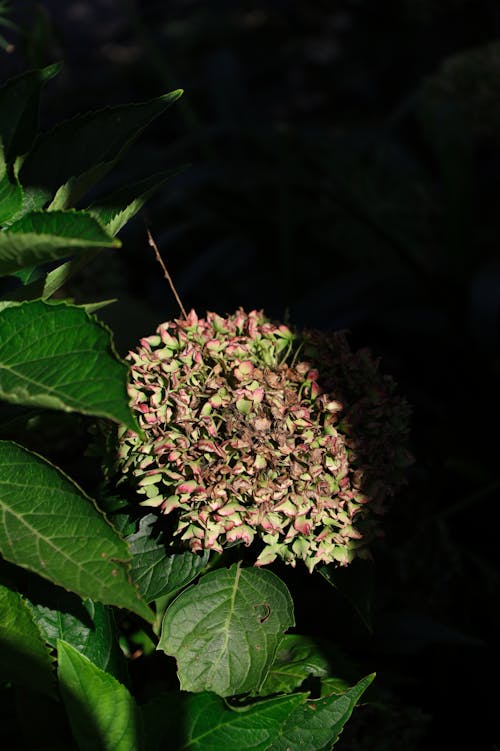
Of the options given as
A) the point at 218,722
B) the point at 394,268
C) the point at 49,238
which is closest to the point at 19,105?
the point at 49,238

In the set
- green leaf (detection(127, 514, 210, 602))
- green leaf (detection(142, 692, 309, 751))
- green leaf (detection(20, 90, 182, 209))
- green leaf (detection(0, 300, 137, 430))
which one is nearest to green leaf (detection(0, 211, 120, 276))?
green leaf (detection(0, 300, 137, 430))

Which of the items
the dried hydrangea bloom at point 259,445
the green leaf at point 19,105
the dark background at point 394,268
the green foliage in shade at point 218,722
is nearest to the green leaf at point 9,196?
the green leaf at point 19,105

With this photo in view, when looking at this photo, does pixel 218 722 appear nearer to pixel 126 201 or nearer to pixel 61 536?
pixel 61 536

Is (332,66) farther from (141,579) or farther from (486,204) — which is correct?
(141,579)

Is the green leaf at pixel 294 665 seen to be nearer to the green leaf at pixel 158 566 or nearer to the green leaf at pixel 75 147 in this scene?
the green leaf at pixel 158 566

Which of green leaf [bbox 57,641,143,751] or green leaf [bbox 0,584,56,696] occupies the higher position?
green leaf [bbox 0,584,56,696]

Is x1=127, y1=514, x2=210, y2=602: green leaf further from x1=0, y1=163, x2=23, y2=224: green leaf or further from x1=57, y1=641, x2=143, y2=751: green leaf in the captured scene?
x1=0, y1=163, x2=23, y2=224: green leaf

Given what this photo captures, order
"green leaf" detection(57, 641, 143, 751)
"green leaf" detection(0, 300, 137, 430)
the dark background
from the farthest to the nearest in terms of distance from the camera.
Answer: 1. the dark background
2. "green leaf" detection(57, 641, 143, 751)
3. "green leaf" detection(0, 300, 137, 430)

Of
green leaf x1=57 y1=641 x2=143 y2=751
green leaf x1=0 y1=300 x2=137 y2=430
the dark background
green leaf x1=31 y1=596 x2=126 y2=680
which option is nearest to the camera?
green leaf x1=0 y1=300 x2=137 y2=430
